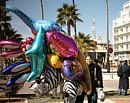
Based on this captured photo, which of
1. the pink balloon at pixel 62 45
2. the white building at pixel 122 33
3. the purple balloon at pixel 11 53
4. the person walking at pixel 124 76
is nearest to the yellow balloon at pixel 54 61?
the pink balloon at pixel 62 45

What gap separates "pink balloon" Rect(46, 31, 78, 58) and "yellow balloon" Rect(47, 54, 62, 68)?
14cm

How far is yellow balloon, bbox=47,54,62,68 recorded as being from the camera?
585 cm

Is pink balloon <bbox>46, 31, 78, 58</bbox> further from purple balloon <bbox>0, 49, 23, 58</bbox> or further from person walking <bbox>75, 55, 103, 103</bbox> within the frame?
person walking <bbox>75, 55, 103, 103</bbox>

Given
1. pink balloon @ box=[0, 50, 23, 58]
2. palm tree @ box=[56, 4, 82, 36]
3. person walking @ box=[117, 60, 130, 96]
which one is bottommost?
person walking @ box=[117, 60, 130, 96]

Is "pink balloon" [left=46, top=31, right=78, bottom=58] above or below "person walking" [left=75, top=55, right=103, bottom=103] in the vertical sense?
above

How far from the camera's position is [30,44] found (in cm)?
627

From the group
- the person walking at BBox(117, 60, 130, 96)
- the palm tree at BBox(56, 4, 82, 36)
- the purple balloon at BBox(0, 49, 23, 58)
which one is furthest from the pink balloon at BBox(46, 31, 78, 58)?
the palm tree at BBox(56, 4, 82, 36)

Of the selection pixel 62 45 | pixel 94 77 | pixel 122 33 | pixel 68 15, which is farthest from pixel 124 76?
pixel 122 33

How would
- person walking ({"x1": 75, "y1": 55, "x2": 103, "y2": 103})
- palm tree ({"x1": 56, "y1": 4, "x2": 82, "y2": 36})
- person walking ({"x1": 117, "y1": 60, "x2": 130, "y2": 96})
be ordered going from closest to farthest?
person walking ({"x1": 75, "y1": 55, "x2": 103, "y2": 103}) → person walking ({"x1": 117, "y1": 60, "x2": 130, "y2": 96}) → palm tree ({"x1": 56, "y1": 4, "x2": 82, "y2": 36})

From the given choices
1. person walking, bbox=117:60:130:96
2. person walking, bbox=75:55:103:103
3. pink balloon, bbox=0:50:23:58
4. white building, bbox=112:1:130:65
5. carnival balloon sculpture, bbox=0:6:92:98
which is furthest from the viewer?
white building, bbox=112:1:130:65

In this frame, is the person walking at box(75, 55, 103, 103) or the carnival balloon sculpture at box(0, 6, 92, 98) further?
the person walking at box(75, 55, 103, 103)

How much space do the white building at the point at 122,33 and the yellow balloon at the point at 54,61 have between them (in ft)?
228

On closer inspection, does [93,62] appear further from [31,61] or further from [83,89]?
[31,61]

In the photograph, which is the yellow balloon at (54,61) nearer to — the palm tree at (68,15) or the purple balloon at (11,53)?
the purple balloon at (11,53)
